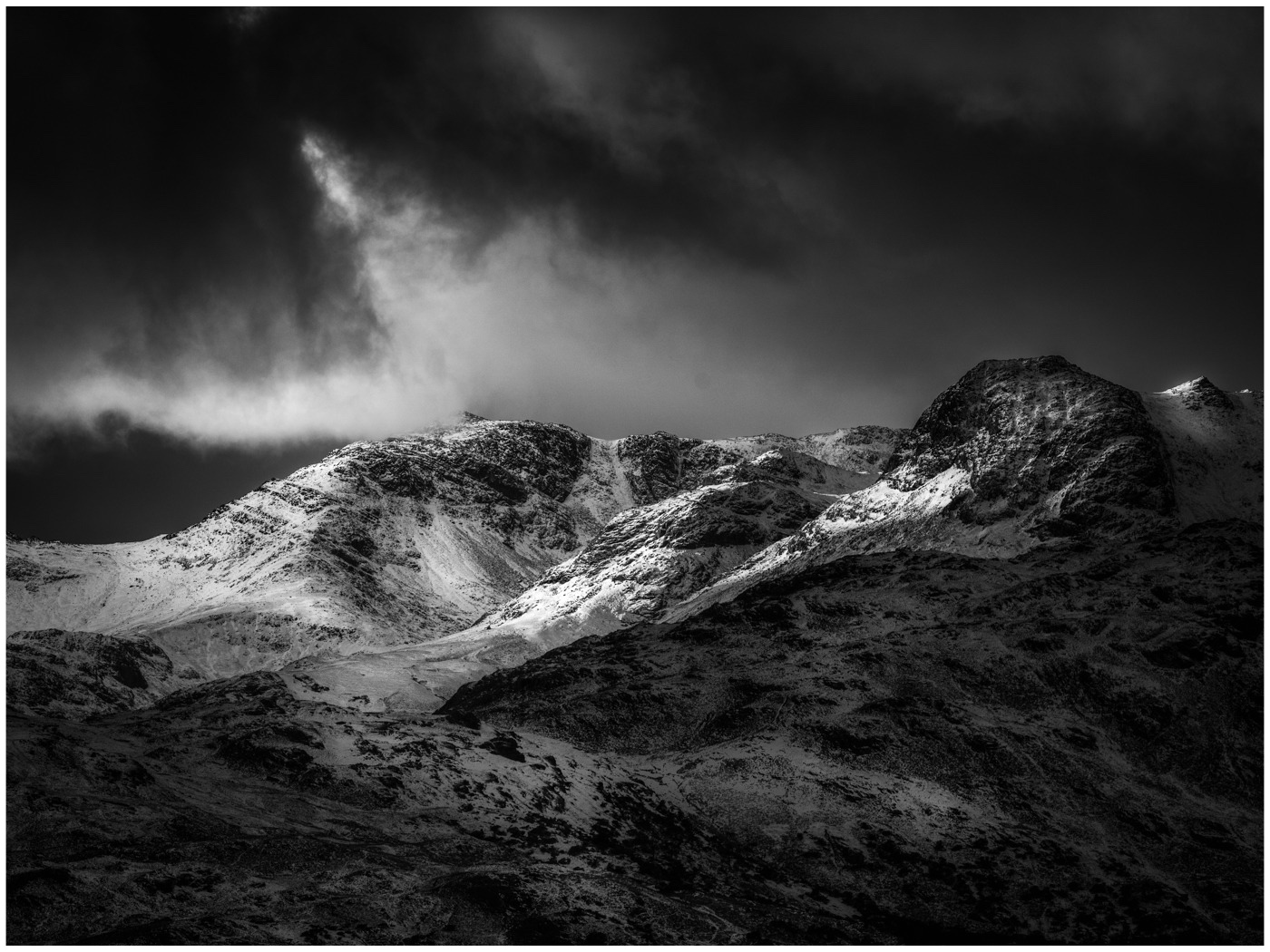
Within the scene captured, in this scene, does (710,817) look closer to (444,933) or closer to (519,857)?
(519,857)

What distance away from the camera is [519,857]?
72.9 m

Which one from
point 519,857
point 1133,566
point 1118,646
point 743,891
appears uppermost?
point 1133,566

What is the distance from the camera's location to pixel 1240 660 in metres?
120

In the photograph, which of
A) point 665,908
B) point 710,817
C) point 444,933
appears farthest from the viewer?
point 710,817

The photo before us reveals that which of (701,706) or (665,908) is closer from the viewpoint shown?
(665,908)

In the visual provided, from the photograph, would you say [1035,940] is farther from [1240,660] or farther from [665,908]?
[1240,660]

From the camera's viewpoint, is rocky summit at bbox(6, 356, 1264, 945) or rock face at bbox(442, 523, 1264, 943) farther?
rock face at bbox(442, 523, 1264, 943)

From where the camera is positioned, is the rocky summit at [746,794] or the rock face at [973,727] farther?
the rock face at [973,727]

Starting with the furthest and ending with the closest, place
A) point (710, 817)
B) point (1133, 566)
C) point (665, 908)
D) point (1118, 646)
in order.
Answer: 1. point (1133, 566)
2. point (1118, 646)
3. point (710, 817)
4. point (665, 908)

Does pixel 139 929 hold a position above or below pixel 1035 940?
above

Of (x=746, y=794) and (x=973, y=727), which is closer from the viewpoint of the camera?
(x=746, y=794)

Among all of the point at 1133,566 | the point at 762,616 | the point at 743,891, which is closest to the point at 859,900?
the point at 743,891

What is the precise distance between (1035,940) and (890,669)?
6030 cm

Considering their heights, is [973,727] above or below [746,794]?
above
